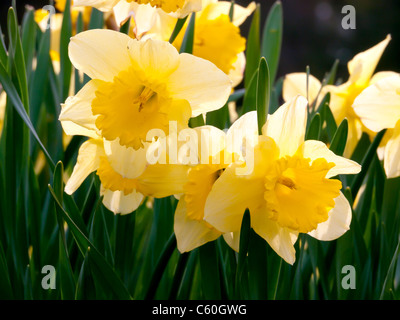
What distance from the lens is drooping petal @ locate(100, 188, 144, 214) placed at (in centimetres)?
79

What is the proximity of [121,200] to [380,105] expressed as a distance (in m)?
0.42

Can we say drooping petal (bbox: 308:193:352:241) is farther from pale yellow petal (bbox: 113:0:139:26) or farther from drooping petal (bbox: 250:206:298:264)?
pale yellow petal (bbox: 113:0:139:26)

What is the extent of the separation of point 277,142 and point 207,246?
17 centimetres

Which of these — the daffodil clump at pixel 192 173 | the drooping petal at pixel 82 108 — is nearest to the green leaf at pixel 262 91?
the daffodil clump at pixel 192 173

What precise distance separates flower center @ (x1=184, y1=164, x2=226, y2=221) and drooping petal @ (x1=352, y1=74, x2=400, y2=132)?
287 millimetres

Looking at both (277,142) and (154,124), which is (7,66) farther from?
(277,142)

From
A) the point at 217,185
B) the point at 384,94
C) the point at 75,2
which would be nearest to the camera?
the point at 217,185

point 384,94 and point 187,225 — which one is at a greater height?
point 384,94

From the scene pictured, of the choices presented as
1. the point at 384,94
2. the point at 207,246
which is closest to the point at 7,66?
the point at 207,246

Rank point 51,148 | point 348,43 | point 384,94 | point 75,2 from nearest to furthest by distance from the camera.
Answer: point 75,2, point 384,94, point 51,148, point 348,43

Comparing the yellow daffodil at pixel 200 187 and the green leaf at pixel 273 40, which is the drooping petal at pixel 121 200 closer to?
the yellow daffodil at pixel 200 187

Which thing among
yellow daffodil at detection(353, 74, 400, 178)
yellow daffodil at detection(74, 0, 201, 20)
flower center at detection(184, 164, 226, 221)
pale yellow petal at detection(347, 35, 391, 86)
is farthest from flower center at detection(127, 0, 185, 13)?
pale yellow petal at detection(347, 35, 391, 86)

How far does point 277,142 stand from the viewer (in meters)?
0.70
